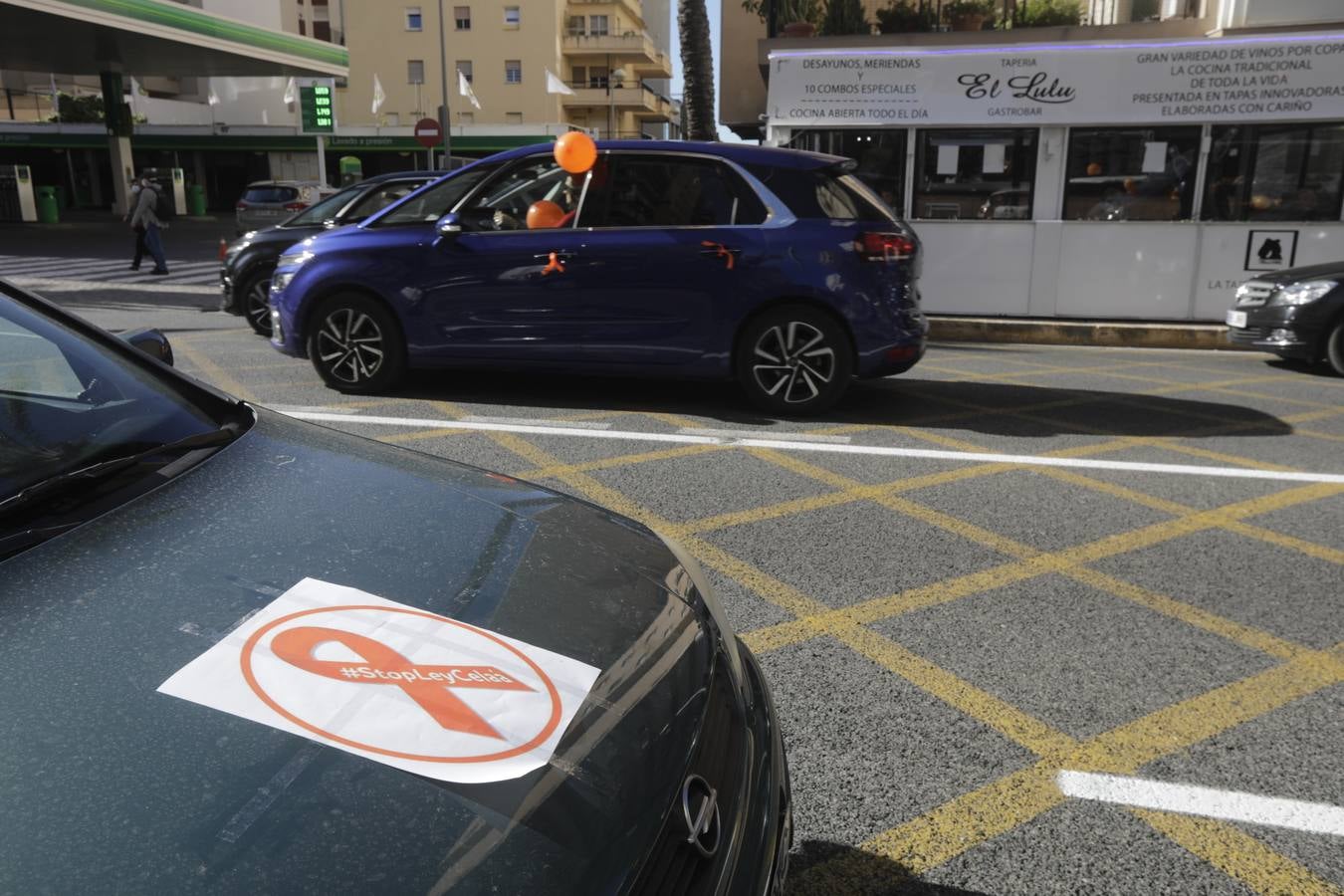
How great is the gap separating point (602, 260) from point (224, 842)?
18.7 ft

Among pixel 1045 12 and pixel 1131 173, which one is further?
pixel 1045 12

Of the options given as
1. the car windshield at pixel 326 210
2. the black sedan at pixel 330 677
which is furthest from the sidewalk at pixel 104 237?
the black sedan at pixel 330 677


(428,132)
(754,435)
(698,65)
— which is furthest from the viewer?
(428,132)

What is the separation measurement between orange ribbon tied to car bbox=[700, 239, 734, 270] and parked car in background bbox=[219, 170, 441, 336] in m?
4.43

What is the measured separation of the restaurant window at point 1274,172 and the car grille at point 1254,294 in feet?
7.03

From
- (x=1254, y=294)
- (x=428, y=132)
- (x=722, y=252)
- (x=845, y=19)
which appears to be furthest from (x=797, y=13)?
(x=428, y=132)

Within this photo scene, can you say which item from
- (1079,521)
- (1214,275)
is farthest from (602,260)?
(1214,275)

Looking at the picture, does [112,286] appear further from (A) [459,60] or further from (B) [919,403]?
(A) [459,60]

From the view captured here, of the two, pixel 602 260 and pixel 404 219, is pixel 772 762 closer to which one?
pixel 602 260

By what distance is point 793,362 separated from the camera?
21.5 ft

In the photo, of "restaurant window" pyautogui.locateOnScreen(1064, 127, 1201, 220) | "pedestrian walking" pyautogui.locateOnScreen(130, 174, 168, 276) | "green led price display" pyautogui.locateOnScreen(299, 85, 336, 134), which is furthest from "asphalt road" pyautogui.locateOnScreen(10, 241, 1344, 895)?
"green led price display" pyautogui.locateOnScreen(299, 85, 336, 134)

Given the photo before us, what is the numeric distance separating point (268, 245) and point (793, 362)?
5.89 m

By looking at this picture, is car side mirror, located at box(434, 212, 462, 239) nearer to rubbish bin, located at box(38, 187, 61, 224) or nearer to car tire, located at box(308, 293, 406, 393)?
car tire, located at box(308, 293, 406, 393)

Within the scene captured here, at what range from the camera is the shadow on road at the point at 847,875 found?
2135 mm
